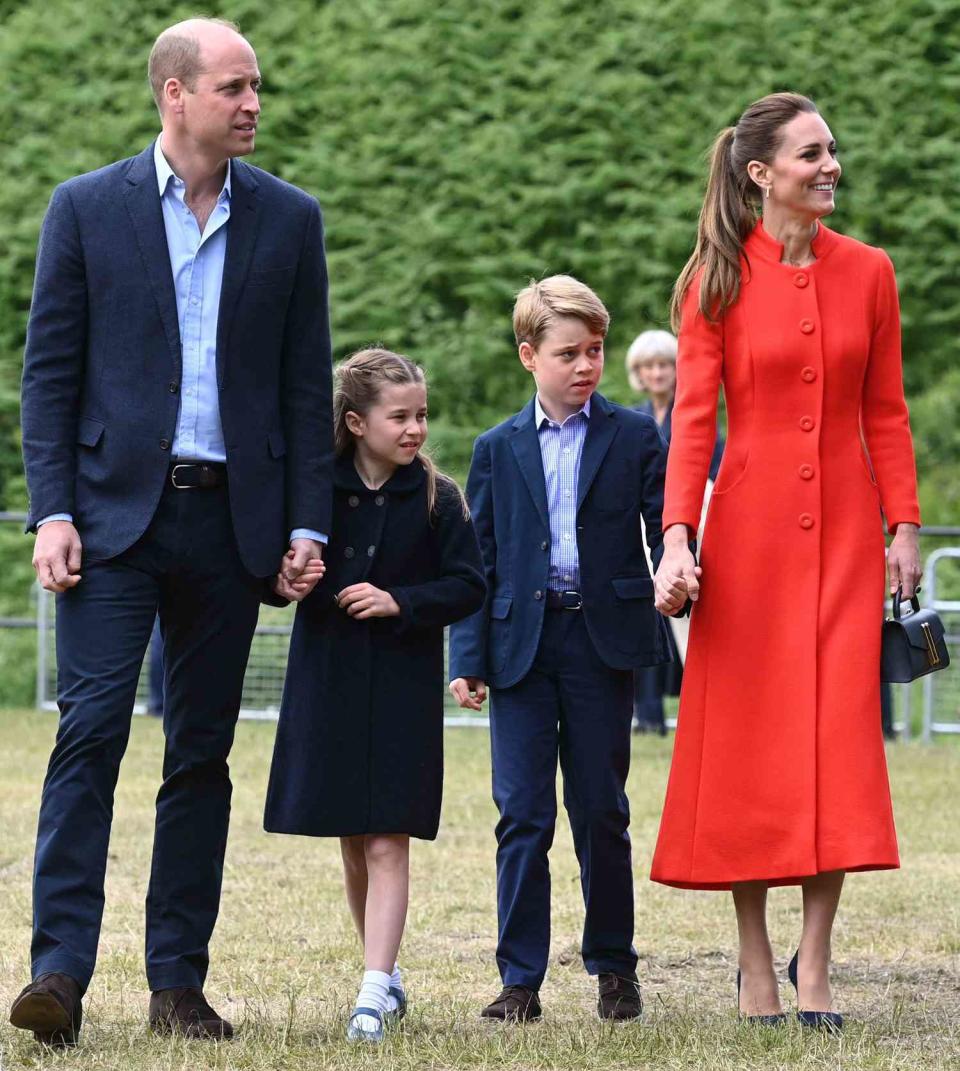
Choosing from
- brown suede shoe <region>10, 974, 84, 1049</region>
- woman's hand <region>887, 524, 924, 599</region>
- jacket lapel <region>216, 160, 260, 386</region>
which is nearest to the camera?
brown suede shoe <region>10, 974, 84, 1049</region>

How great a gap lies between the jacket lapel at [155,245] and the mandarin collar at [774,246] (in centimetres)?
128

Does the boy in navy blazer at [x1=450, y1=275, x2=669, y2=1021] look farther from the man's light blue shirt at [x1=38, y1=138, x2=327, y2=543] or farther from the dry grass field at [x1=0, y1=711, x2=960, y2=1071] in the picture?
the man's light blue shirt at [x1=38, y1=138, x2=327, y2=543]

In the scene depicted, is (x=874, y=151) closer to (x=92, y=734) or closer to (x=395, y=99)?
(x=395, y=99)

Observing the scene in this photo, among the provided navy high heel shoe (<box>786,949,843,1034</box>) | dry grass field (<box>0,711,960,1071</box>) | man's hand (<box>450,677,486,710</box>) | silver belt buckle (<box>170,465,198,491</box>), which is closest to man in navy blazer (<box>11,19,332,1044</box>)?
silver belt buckle (<box>170,465,198,491</box>)

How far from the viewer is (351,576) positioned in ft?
15.1

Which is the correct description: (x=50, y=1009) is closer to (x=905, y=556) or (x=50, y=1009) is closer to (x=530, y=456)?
(x=530, y=456)

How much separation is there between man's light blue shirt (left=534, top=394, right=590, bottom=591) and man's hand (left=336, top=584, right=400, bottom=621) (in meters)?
0.46

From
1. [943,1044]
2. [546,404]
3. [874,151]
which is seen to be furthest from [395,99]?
[943,1044]

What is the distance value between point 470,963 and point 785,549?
157cm

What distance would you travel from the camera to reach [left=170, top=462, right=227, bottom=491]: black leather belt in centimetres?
429

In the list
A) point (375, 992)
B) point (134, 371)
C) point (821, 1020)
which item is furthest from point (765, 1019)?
point (134, 371)

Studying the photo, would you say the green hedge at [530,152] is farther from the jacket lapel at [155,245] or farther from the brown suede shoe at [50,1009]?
the brown suede shoe at [50,1009]

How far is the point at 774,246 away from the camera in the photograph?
454cm

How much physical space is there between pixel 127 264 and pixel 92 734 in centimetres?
98
